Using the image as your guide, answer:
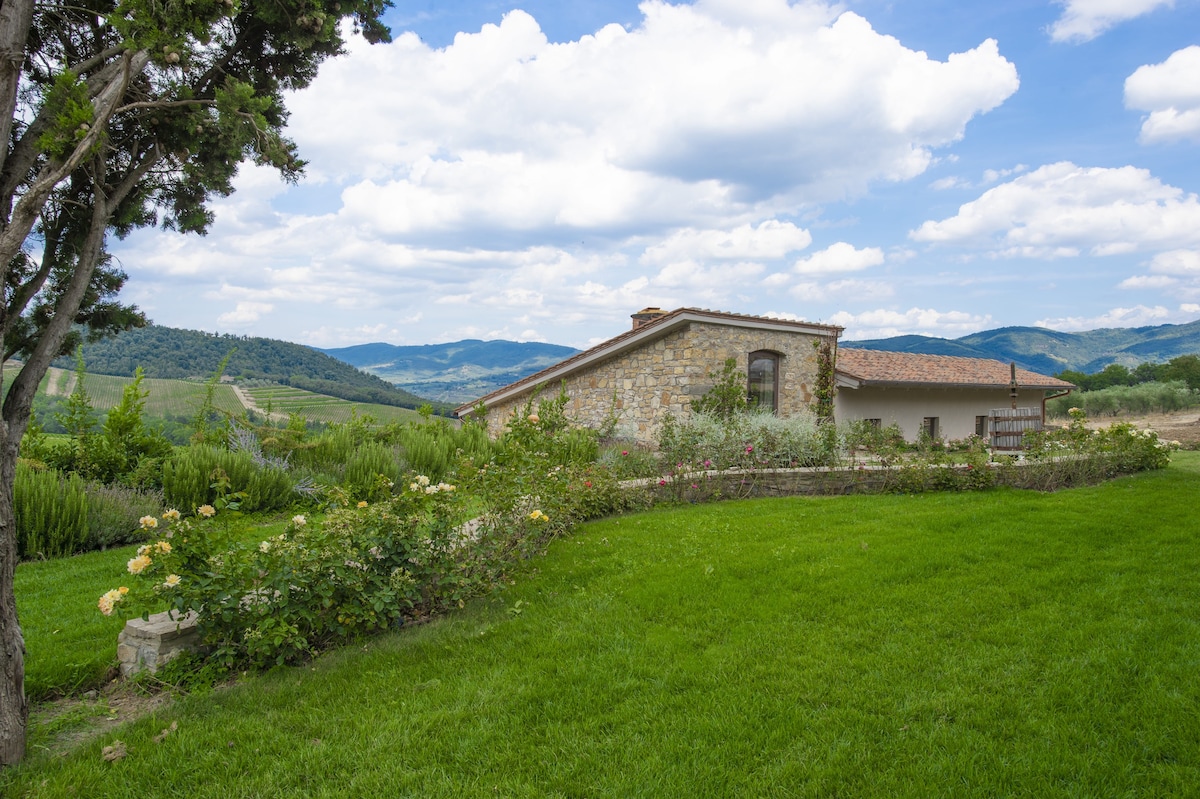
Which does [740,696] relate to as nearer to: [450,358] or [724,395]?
[724,395]

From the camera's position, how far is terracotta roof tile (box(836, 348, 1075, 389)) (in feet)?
53.9

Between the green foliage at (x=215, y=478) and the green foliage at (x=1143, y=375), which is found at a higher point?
the green foliage at (x=1143, y=375)

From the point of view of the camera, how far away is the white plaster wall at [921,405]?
16.8 meters

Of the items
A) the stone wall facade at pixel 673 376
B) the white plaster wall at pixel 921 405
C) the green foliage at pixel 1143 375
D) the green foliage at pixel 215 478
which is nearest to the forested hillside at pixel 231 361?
the stone wall facade at pixel 673 376

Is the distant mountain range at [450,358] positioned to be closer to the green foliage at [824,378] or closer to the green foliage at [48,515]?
the green foliage at [824,378]

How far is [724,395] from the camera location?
44.9ft

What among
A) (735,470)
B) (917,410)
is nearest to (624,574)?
(735,470)

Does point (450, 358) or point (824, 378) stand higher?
point (450, 358)

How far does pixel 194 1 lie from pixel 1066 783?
18.0 feet

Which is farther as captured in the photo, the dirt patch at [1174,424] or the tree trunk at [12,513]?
the dirt patch at [1174,424]

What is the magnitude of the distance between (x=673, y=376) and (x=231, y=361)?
26.2 metres

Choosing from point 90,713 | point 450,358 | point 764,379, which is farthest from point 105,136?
point 450,358

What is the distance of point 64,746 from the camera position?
2.96 metres

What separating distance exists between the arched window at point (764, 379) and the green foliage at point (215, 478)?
10.1 meters
